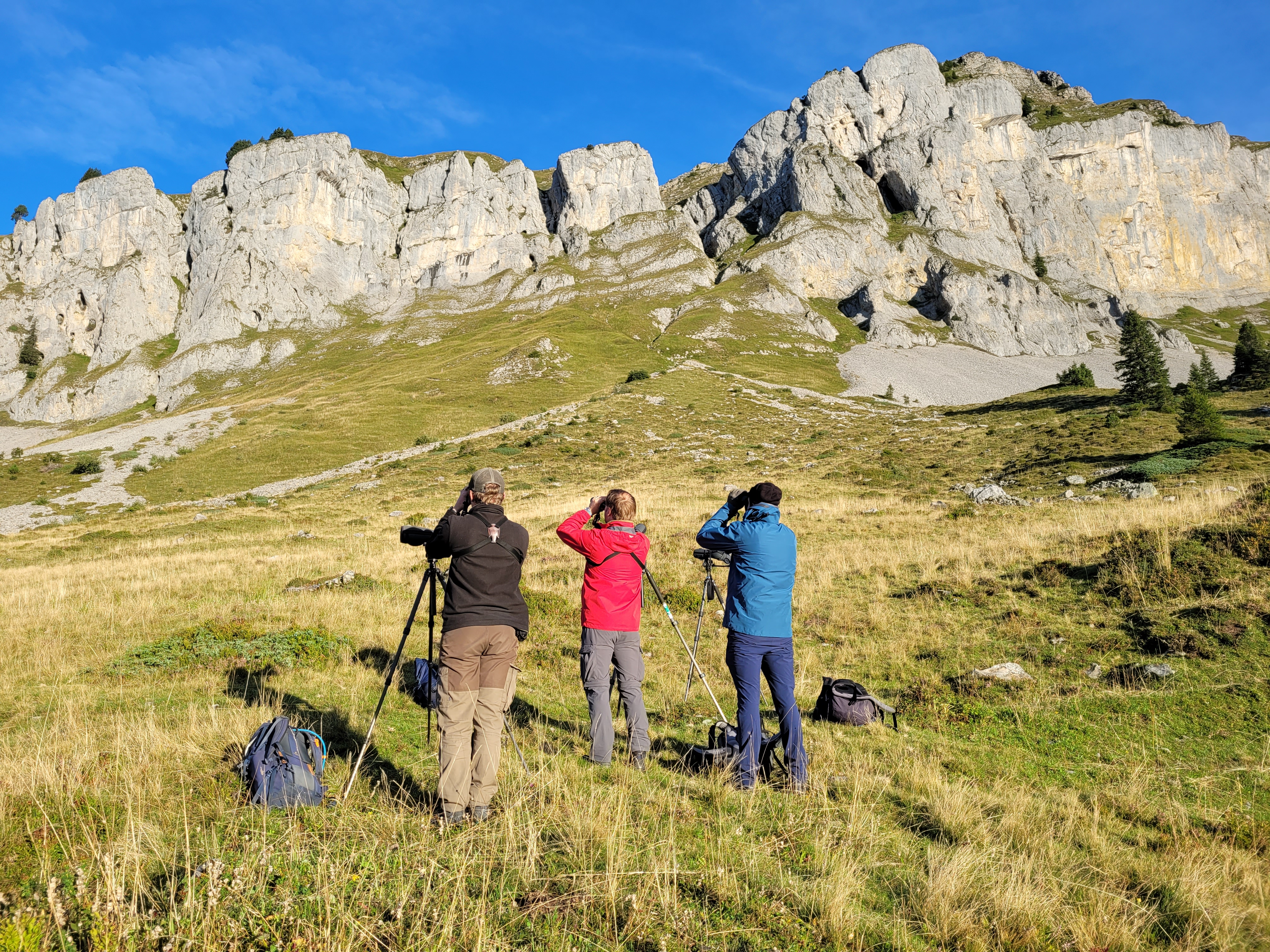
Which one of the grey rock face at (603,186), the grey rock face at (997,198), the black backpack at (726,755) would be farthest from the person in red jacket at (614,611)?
the grey rock face at (603,186)

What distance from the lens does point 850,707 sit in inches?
322

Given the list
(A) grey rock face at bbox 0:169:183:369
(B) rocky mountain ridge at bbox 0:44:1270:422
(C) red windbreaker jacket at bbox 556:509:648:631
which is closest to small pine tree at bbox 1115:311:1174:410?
Answer: (C) red windbreaker jacket at bbox 556:509:648:631

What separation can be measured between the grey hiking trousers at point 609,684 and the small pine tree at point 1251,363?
211ft

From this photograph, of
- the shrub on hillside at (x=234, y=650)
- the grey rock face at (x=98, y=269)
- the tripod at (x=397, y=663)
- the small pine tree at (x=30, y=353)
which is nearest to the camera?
the tripod at (x=397, y=663)

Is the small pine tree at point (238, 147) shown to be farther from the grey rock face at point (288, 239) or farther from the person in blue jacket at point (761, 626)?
the person in blue jacket at point (761, 626)

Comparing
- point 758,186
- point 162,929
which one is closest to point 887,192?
point 758,186

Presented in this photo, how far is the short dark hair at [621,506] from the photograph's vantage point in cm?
718

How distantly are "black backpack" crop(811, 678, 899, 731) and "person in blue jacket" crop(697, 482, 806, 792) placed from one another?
1972 mm

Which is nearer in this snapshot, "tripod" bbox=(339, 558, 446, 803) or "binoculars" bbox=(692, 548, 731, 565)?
"tripod" bbox=(339, 558, 446, 803)

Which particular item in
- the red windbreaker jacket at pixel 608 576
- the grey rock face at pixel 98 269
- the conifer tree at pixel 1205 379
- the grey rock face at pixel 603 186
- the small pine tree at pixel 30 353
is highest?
the grey rock face at pixel 603 186

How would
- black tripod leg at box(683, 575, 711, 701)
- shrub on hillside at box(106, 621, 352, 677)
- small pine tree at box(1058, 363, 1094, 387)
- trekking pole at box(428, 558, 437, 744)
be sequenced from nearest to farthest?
1. trekking pole at box(428, 558, 437, 744)
2. black tripod leg at box(683, 575, 711, 701)
3. shrub on hillside at box(106, 621, 352, 677)
4. small pine tree at box(1058, 363, 1094, 387)

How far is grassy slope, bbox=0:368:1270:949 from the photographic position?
150 inches

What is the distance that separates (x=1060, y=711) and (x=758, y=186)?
7687 inches

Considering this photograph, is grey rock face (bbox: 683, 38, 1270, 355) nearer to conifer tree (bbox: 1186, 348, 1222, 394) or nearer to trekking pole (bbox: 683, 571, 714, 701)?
conifer tree (bbox: 1186, 348, 1222, 394)
